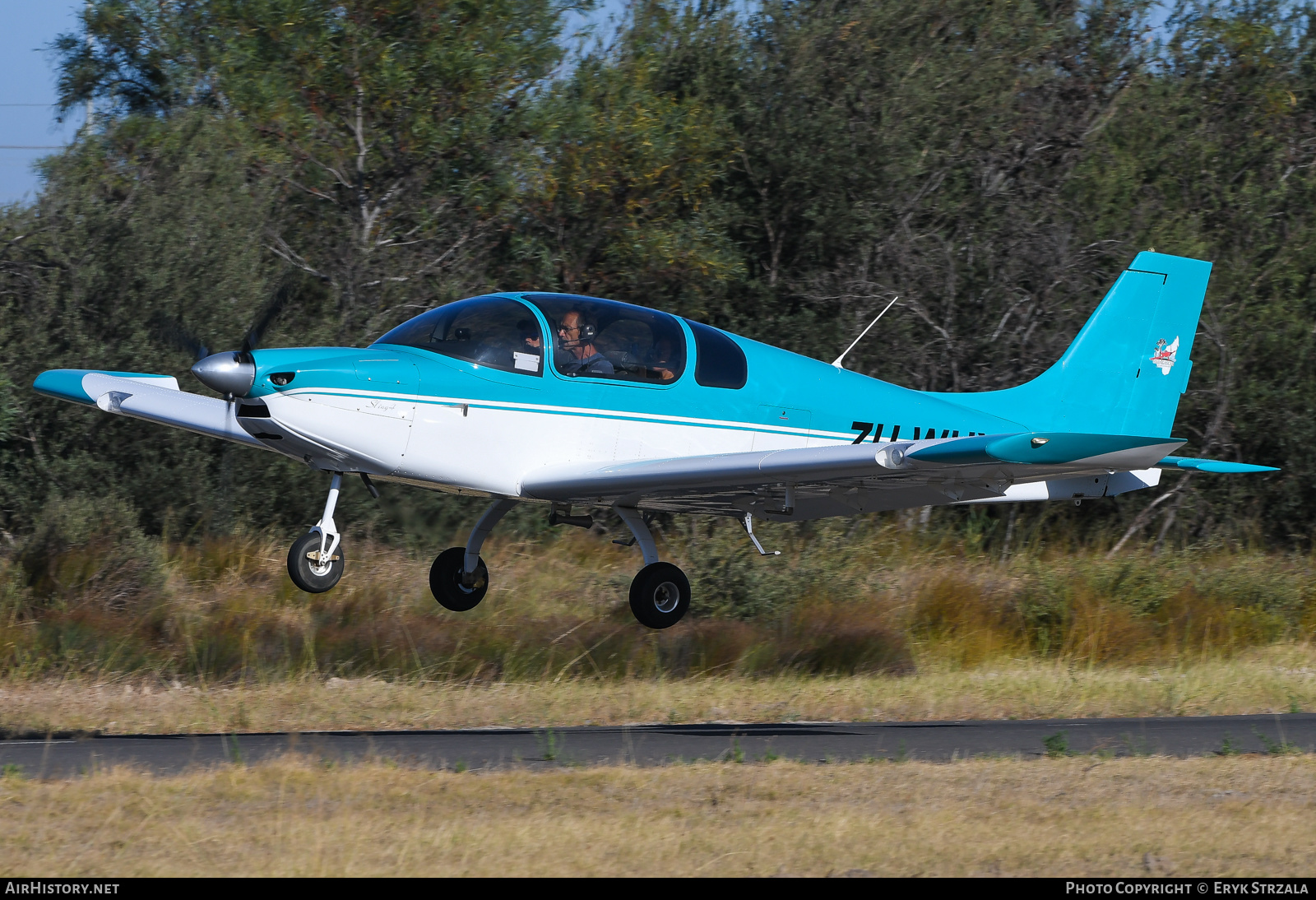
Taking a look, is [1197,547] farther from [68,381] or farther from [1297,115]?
[68,381]

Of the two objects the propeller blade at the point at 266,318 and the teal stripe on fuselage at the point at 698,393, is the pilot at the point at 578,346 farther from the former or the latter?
the propeller blade at the point at 266,318

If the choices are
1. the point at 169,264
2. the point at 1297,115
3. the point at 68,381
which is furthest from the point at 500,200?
the point at 1297,115

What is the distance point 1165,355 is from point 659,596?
5450mm

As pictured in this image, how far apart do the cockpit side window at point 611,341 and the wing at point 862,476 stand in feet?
2.22

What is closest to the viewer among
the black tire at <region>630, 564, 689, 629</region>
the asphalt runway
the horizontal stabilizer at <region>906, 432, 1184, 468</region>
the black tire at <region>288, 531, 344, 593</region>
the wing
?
the horizontal stabilizer at <region>906, 432, 1184, 468</region>

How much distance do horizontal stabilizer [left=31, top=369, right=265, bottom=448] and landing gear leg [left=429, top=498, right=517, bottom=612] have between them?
1816mm

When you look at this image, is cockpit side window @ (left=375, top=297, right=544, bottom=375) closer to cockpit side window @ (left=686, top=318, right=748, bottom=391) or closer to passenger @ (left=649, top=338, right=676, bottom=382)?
passenger @ (left=649, top=338, right=676, bottom=382)

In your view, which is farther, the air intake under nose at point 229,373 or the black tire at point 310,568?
the black tire at point 310,568

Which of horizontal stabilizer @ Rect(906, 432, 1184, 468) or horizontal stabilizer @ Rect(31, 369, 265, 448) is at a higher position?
horizontal stabilizer @ Rect(31, 369, 265, 448)

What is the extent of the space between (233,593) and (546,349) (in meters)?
7.40

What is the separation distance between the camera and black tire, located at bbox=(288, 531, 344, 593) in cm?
904

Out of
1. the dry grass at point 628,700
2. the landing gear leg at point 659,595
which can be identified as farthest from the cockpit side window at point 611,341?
the dry grass at point 628,700

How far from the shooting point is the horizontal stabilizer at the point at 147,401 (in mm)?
10219

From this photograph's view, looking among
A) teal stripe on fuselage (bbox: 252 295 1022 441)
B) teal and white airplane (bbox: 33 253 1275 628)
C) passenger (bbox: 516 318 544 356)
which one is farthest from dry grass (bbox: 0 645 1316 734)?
passenger (bbox: 516 318 544 356)
